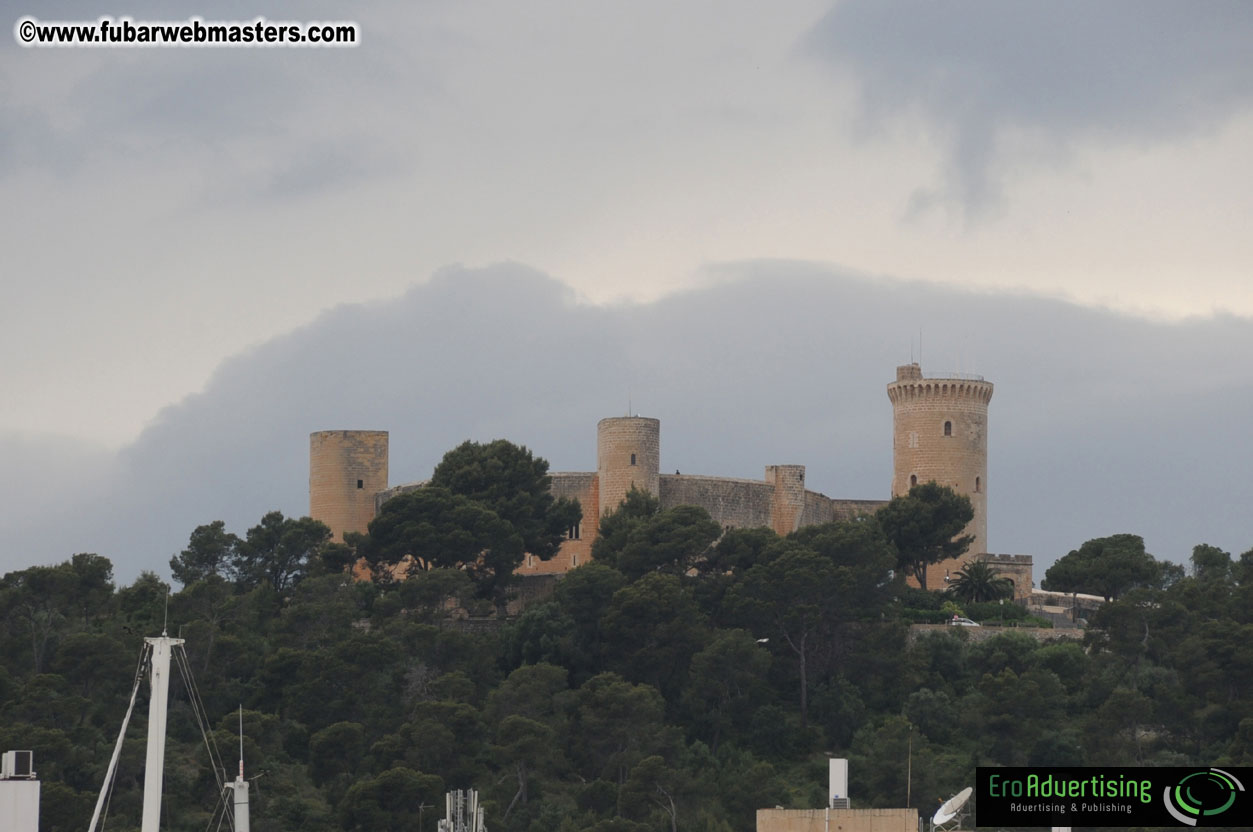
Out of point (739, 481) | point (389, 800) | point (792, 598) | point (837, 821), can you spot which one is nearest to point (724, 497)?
point (739, 481)

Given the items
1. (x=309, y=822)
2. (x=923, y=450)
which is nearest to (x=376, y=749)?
(x=309, y=822)

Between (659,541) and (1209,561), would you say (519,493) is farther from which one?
(1209,561)

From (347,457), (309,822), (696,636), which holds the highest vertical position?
(347,457)

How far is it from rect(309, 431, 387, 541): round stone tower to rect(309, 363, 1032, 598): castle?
2cm

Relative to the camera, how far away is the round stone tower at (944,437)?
59531 mm

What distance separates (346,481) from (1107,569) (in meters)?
18.5

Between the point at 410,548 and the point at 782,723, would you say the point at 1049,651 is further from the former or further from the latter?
the point at 410,548

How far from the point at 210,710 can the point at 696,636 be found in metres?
10.3

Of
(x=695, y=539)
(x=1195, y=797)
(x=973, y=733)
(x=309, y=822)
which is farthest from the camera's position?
(x=695, y=539)

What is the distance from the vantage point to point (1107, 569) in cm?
5822

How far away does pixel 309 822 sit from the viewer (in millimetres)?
43281

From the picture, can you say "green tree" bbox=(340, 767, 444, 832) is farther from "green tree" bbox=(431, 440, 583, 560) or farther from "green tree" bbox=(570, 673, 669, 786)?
"green tree" bbox=(431, 440, 583, 560)

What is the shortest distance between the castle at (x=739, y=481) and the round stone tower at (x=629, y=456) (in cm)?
2

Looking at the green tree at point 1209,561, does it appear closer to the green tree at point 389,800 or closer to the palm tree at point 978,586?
the palm tree at point 978,586
